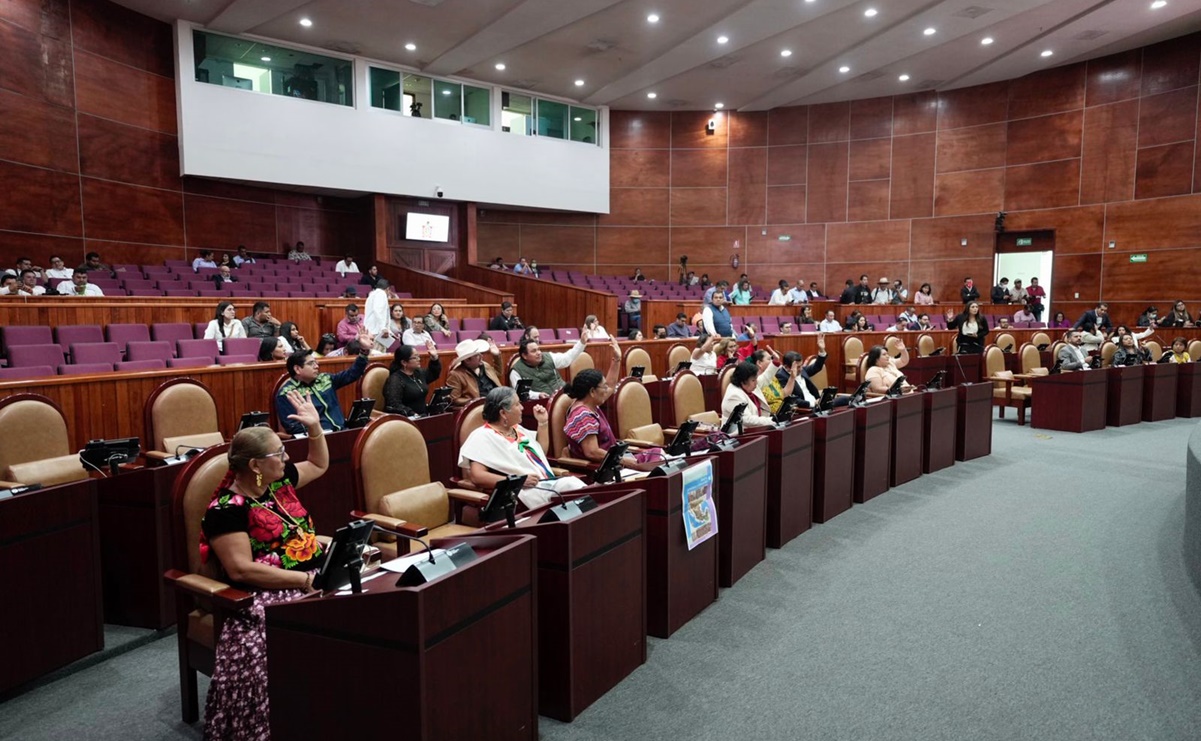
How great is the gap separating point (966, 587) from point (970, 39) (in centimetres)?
1180

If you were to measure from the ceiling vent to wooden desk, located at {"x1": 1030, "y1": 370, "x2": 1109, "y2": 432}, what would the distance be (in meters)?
6.14

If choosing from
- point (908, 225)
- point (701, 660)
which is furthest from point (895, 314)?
point (701, 660)

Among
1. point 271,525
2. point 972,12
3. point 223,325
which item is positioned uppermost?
point 972,12

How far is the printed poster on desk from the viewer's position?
117 inches

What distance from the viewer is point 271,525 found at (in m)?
2.31

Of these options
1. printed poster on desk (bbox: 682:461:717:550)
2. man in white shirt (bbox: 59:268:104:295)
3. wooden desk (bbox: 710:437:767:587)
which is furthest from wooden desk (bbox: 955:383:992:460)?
man in white shirt (bbox: 59:268:104:295)

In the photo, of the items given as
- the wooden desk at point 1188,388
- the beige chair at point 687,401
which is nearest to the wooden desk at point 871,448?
the beige chair at point 687,401

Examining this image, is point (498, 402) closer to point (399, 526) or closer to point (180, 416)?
point (399, 526)

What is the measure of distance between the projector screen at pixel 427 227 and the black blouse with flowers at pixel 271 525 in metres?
12.3

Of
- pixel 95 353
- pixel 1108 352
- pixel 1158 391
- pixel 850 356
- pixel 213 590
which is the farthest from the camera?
pixel 850 356

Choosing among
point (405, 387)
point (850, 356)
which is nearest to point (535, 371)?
point (405, 387)

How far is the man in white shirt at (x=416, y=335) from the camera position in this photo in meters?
6.93

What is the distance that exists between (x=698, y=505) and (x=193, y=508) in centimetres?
185

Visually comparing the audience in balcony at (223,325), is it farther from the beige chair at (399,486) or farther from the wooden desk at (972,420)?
the wooden desk at (972,420)
